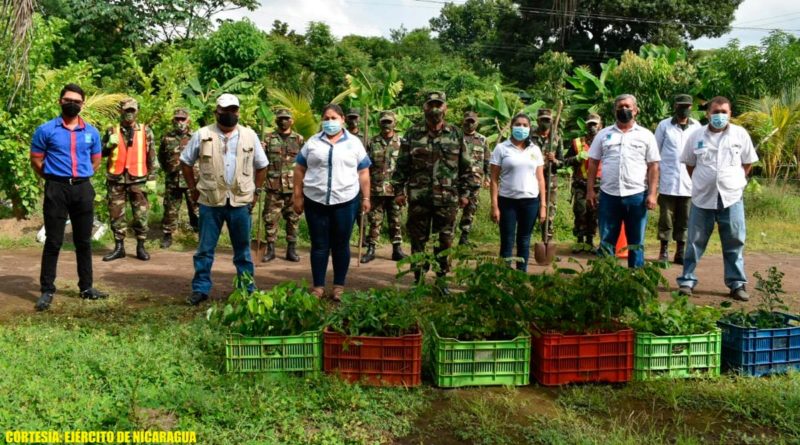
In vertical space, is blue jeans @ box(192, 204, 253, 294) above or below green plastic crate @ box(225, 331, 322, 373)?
above

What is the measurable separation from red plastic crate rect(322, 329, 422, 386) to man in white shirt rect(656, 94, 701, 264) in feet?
17.6

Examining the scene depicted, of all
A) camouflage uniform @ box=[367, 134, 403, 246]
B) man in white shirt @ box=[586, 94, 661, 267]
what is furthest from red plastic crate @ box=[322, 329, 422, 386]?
camouflage uniform @ box=[367, 134, 403, 246]

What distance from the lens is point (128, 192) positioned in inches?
344

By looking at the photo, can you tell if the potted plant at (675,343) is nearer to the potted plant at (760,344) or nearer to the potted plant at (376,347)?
the potted plant at (760,344)

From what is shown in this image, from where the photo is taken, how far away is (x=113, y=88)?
1980 cm

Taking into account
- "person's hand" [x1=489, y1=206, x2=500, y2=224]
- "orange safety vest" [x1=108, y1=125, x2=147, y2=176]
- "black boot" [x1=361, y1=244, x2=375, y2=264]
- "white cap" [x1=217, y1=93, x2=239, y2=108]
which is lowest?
"black boot" [x1=361, y1=244, x2=375, y2=264]

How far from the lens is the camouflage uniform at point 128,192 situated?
8.58m

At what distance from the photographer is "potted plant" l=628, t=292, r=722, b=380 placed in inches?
181

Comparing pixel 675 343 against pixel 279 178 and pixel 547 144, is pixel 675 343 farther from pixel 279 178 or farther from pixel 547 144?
pixel 279 178

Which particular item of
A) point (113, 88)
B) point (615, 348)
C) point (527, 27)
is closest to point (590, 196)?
point (615, 348)

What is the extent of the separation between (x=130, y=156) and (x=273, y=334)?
4948 millimetres

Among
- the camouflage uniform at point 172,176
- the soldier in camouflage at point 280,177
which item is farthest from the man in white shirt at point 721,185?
the camouflage uniform at point 172,176

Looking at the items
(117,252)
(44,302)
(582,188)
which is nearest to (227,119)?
(44,302)

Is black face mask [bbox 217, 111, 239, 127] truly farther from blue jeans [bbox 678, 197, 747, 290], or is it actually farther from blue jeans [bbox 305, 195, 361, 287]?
blue jeans [bbox 678, 197, 747, 290]
